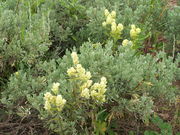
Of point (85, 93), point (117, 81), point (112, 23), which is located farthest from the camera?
point (112, 23)

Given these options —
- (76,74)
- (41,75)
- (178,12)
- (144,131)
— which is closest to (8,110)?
(41,75)

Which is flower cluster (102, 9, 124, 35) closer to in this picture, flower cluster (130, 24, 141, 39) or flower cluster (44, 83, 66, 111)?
flower cluster (130, 24, 141, 39)

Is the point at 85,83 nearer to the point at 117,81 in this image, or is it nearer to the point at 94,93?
the point at 94,93

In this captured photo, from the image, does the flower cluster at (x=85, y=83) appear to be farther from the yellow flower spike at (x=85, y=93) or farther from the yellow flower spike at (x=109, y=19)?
the yellow flower spike at (x=109, y=19)

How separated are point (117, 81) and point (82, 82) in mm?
332

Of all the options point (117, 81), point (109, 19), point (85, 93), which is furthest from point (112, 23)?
point (85, 93)

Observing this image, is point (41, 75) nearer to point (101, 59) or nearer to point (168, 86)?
point (101, 59)

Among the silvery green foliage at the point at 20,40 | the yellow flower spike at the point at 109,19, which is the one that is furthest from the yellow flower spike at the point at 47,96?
the yellow flower spike at the point at 109,19

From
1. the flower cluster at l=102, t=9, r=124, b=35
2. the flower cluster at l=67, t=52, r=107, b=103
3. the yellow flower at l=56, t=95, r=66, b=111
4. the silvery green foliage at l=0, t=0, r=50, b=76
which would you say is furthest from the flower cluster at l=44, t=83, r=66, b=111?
the flower cluster at l=102, t=9, r=124, b=35

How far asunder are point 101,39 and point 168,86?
2.59 feet

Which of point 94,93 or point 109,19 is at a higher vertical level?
point 109,19

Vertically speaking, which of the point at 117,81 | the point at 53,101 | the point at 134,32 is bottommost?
the point at 117,81

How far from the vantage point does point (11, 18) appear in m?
2.68

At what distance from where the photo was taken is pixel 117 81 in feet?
7.52
